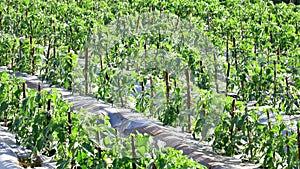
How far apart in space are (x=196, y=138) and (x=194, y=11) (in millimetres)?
4574

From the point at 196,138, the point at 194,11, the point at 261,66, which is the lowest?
the point at 196,138

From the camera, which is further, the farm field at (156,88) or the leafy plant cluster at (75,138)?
the farm field at (156,88)

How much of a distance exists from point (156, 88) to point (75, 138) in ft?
5.04

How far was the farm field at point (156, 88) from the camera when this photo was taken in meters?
4.66

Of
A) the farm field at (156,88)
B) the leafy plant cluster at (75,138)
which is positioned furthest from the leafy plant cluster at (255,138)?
the leafy plant cluster at (75,138)

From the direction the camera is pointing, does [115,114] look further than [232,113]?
Yes

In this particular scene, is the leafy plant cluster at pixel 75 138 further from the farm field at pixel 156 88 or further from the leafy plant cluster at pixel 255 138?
the leafy plant cluster at pixel 255 138

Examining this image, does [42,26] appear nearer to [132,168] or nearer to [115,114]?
[115,114]

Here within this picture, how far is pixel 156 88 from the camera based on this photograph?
19.4 feet

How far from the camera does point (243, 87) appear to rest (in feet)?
21.7

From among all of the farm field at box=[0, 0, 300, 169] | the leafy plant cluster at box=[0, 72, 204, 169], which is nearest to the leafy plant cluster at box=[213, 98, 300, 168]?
the farm field at box=[0, 0, 300, 169]

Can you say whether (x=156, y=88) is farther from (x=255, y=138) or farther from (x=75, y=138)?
(x=75, y=138)

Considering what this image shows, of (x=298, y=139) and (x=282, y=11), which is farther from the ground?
(x=282, y=11)

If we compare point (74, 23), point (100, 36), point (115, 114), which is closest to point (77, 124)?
point (115, 114)
